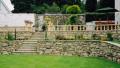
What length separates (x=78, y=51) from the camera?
67.6 feet

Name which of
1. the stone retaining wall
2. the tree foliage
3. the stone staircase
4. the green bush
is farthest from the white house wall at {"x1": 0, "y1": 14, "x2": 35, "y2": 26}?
the tree foliage

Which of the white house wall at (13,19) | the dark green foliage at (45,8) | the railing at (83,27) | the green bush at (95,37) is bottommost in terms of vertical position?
the green bush at (95,37)

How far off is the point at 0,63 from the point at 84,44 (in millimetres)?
5697

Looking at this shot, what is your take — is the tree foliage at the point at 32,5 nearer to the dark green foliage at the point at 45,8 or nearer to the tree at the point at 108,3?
the dark green foliage at the point at 45,8

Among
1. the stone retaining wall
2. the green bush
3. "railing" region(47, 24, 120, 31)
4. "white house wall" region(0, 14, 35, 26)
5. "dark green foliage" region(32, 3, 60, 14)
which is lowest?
the stone retaining wall

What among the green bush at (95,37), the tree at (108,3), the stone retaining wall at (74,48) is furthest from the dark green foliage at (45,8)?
the stone retaining wall at (74,48)

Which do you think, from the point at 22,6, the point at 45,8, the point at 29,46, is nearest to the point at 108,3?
the point at 45,8

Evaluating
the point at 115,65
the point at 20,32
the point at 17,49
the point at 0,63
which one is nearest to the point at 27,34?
the point at 20,32

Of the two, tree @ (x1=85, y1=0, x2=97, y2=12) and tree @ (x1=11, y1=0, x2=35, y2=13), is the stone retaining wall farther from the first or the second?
tree @ (x1=11, y1=0, x2=35, y2=13)

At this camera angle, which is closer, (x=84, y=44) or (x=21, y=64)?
(x=21, y=64)

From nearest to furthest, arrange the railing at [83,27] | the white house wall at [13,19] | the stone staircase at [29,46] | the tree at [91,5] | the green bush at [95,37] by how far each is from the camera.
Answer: the stone staircase at [29,46], the green bush at [95,37], the railing at [83,27], the white house wall at [13,19], the tree at [91,5]

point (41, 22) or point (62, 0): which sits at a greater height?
point (62, 0)

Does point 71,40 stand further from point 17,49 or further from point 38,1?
point 38,1

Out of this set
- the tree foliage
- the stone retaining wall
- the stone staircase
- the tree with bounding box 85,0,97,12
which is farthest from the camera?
the tree foliage
